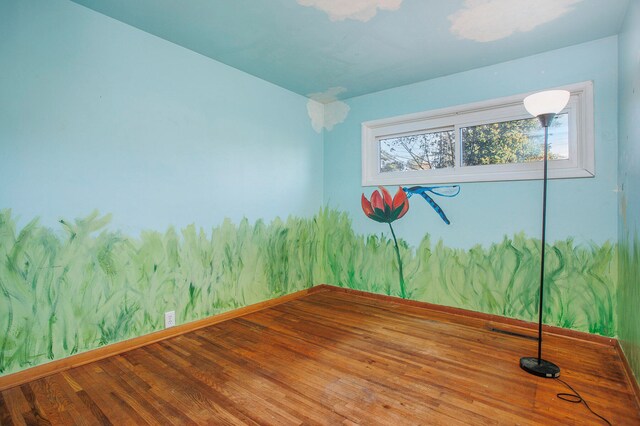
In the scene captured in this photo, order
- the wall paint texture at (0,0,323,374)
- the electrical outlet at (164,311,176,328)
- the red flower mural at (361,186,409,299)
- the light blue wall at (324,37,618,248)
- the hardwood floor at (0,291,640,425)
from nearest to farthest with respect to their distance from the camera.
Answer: the hardwood floor at (0,291,640,425) → the wall paint texture at (0,0,323,374) → the light blue wall at (324,37,618,248) → the electrical outlet at (164,311,176,328) → the red flower mural at (361,186,409,299)

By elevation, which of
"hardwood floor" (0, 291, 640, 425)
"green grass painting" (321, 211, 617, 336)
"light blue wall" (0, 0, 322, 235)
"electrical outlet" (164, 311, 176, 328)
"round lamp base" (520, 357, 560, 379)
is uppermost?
Result: "light blue wall" (0, 0, 322, 235)

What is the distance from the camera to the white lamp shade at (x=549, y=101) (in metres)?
1.95

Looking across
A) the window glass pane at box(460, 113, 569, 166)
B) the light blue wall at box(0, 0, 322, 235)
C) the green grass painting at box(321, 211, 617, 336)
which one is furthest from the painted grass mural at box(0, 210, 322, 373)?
the window glass pane at box(460, 113, 569, 166)

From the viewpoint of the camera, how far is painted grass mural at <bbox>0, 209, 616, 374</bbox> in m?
1.97

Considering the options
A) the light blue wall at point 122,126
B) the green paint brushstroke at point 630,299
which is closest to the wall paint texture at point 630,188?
the green paint brushstroke at point 630,299

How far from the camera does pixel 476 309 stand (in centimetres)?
301

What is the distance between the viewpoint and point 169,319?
2605 millimetres

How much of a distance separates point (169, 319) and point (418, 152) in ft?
9.51

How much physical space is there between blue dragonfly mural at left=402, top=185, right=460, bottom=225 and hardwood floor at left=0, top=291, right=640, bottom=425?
3.68 ft

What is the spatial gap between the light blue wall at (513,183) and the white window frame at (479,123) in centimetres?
6

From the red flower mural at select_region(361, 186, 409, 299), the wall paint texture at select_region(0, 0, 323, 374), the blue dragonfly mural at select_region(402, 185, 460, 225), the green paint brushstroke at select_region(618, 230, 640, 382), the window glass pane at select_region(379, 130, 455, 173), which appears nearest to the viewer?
the green paint brushstroke at select_region(618, 230, 640, 382)

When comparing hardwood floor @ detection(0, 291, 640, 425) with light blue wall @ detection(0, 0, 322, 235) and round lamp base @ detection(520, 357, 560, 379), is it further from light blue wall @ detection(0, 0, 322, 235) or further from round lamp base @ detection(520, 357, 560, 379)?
light blue wall @ detection(0, 0, 322, 235)

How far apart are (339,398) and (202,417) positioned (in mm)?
715

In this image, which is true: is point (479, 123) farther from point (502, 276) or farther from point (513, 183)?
point (502, 276)
